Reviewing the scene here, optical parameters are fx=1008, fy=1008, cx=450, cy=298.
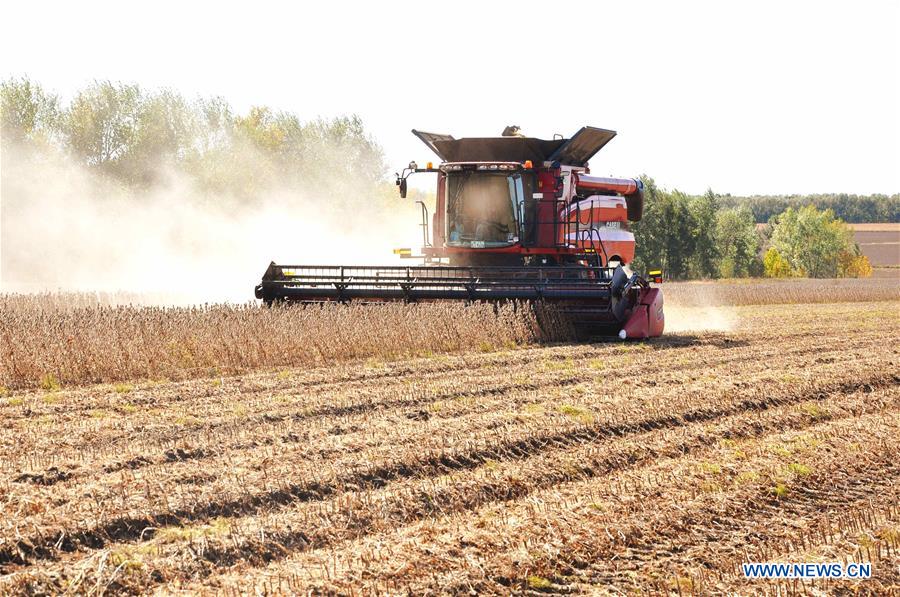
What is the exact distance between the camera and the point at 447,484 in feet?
16.3

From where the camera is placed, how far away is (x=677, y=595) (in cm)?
364

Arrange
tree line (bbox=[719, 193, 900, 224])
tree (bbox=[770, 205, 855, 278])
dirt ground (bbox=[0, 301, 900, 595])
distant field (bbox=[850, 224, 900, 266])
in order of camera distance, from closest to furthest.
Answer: dirt ground (bbox=[0, 301, 900, 595]) < tree (bbox=[770, 205, 855, 278]) < distant field (bbox=[850, 224, 900, 266]) < tree line (bbox=[719, 193, 900, 224])

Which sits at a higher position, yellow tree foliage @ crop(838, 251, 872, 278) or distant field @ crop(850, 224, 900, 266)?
distant field @ crop(850, 224, 900, 266)

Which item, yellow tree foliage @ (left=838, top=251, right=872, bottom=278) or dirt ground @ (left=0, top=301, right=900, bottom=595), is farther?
yellow tree foliage @ (left=838, top=251, right=872, bottom=278)

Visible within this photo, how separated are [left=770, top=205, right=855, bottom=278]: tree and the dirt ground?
6944cm

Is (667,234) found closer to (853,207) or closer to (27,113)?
(27,113)

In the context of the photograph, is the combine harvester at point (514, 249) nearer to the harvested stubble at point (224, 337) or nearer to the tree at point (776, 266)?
the harvested stubble at point (224, 337)

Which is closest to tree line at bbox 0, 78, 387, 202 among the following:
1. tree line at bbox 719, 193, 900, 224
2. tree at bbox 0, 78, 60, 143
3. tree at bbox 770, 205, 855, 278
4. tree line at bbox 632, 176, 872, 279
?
tree at bbox 0, 78, 60, 143

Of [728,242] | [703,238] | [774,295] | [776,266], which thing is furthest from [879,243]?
[774,295]

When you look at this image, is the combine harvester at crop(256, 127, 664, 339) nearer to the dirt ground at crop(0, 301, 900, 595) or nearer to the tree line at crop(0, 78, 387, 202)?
the dirt ground at crop(0, 301, 900, 595)

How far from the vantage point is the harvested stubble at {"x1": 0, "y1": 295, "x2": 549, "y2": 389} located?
8.77 meters

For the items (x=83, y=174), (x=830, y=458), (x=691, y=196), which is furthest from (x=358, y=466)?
(x=691, y=196)

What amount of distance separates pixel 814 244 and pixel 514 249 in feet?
218

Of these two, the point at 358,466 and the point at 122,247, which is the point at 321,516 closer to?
the point at 358,466
